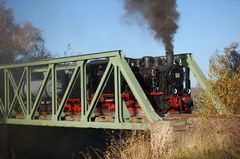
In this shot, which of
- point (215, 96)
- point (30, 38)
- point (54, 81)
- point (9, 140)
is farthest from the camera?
point (30, 38)

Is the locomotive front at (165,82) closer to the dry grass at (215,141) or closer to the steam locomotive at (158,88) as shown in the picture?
the steam locomotive at (158,88)

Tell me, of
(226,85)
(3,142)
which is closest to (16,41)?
(3,142)

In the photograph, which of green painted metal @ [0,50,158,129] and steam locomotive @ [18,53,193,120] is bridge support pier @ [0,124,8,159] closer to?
green painted metal @ [0,50,158,129]

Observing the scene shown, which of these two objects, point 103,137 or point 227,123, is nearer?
point 227,123

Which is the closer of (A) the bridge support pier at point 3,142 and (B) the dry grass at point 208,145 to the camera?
(B) the dry grass at point 208,145

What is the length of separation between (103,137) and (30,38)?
24.1 metres

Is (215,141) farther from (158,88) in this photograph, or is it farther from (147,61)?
(147,61)

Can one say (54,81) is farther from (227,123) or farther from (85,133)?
(227,123)

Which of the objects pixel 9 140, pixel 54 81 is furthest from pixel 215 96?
pixel 9 140

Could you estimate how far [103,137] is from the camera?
2027 centimetres

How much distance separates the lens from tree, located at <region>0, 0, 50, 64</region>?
3572 cm

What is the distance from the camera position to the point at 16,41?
38.4 metres

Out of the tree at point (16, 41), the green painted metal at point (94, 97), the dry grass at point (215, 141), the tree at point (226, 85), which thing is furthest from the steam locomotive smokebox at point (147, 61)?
the tree at point (16, 41)

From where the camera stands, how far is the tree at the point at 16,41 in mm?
35719
